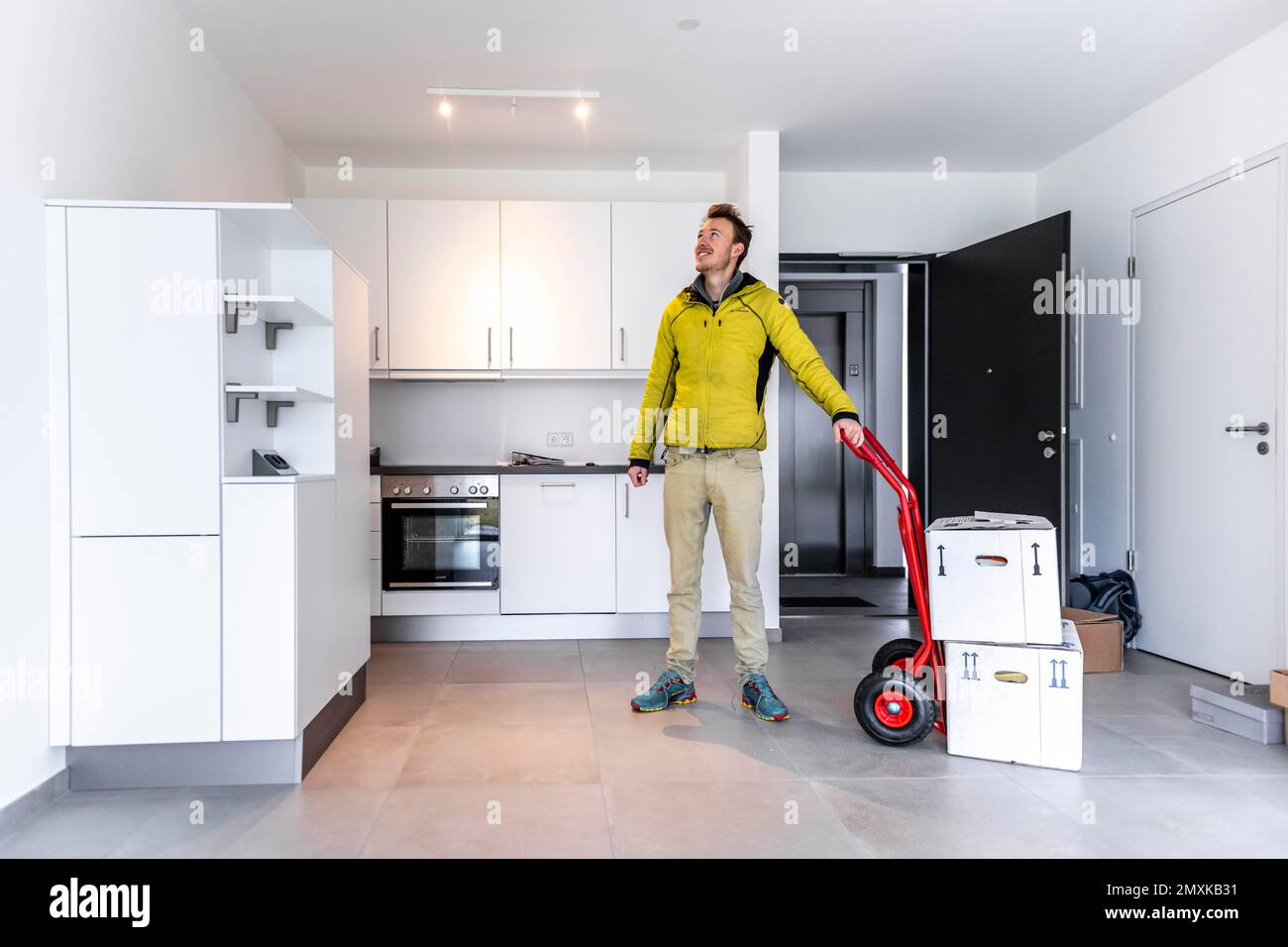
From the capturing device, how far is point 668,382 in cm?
342

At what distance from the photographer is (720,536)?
327 cm

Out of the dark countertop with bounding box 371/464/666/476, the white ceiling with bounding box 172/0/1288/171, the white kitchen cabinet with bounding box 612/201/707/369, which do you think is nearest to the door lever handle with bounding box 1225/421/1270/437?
the white ceiling with bounding box 172/0/1288/171

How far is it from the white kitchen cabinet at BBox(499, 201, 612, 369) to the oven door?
2.71 feet

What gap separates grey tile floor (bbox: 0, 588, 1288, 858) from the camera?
212cm

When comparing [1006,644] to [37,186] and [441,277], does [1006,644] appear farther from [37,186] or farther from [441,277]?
[441,277]

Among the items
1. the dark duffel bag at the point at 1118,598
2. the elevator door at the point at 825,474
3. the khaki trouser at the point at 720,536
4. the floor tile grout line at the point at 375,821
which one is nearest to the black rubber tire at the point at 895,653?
the khaki trouser at the point at 720,536

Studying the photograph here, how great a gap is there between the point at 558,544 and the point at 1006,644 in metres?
2.50

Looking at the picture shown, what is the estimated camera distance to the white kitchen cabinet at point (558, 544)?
4641mm

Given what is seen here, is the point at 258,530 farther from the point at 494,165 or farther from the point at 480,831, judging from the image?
the point at 494,165

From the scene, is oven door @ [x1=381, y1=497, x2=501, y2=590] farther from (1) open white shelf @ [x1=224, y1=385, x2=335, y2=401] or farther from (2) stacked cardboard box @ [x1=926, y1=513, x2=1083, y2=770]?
(2) stacked cardboard box @ [x1=926, y1=513, x2=1083, y2=770]

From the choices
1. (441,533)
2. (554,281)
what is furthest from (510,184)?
(441,533)
